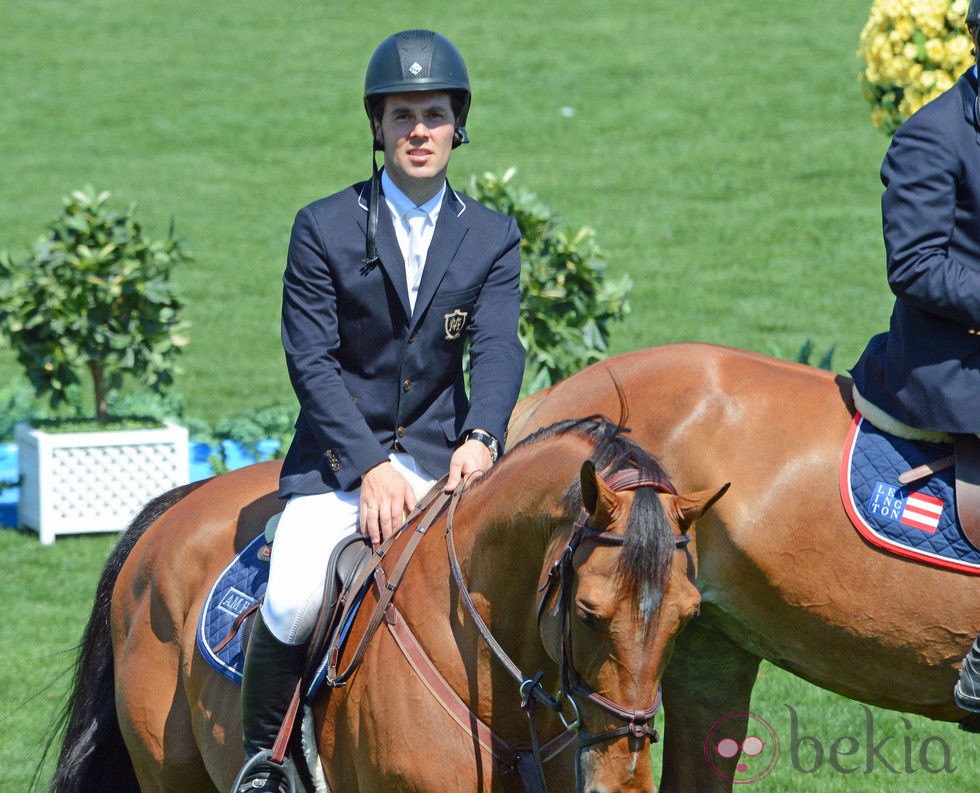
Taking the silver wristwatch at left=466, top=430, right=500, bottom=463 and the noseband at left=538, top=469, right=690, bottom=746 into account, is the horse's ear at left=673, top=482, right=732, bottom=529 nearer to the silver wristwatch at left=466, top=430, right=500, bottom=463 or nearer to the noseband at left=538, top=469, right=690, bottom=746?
the noseband at left=538, top=469, right=690, bottom=746

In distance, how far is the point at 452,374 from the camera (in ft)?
12.9

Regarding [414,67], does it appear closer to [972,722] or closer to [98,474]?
[972,722]

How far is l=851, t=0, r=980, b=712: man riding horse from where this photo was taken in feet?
13.3

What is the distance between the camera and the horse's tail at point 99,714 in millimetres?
4531

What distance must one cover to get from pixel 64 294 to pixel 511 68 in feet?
41.9

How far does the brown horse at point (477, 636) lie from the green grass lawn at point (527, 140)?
309 inches

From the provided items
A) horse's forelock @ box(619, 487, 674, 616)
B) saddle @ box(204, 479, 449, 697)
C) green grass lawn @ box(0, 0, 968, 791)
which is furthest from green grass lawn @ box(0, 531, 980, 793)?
green grass lawn @ box(0, 0, 968, 791)

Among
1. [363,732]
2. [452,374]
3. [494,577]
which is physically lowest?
[363,732]

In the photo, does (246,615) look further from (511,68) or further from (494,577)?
(511,68)

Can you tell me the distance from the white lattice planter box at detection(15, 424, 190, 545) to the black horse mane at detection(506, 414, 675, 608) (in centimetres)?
614

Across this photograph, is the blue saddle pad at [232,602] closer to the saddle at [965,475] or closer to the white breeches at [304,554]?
the white breeches at [304,554]

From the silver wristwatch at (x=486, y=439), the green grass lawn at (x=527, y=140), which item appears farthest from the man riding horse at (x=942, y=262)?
the green grass lawn at (x=527, y=140)

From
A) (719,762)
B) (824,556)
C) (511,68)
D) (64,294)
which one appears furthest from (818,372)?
(511,68)

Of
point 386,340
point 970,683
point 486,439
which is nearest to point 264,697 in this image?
point 486,439
